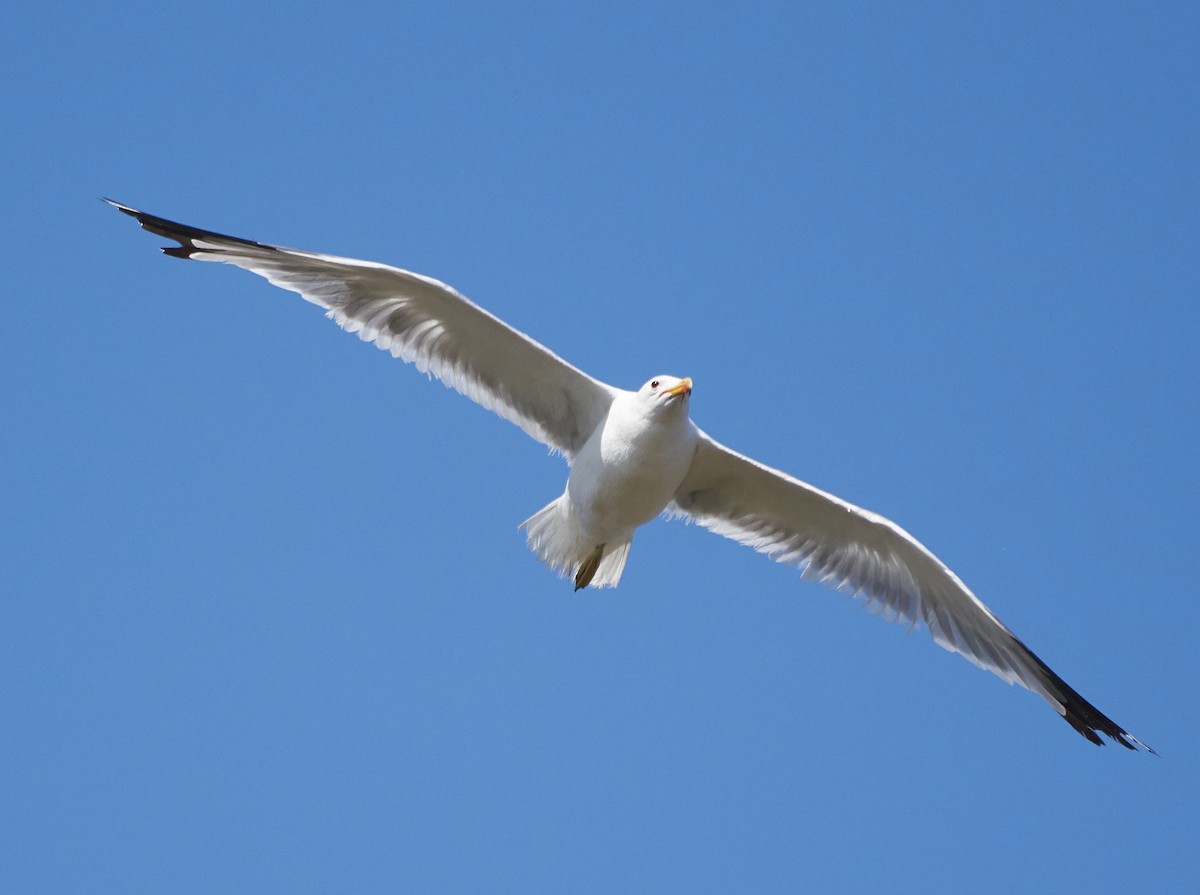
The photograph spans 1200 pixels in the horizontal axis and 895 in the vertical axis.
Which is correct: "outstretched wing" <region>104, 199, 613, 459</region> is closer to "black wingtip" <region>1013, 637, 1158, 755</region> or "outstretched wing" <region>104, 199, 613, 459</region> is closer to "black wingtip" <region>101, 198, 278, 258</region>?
"black wingtip" <region>101, 198, 278, 258</region>

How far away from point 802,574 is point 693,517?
83 centimetres

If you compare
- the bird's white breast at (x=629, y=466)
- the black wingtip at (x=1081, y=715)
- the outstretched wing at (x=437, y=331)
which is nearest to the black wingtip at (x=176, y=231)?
the outstretched wing at (x=437, y=331)

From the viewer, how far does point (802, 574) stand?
1058 centimetres

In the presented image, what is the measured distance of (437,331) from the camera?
9.84m

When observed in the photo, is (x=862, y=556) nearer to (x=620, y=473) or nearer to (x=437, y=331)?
(x=620, y=473)

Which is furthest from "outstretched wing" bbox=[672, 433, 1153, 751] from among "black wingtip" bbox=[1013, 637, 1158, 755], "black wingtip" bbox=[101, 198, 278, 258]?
"black wingtip" bbox=[101, 198, 278, 258]

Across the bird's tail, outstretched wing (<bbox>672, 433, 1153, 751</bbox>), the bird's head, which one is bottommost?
the bird's tail

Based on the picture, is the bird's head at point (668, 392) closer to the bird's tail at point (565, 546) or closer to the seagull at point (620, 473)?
the seagull at point (620, 473)

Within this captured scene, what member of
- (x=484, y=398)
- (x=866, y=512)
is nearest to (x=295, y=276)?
(x=484, y=398)

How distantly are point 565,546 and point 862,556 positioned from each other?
6.57 feet

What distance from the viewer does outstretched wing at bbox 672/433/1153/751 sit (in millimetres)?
10055

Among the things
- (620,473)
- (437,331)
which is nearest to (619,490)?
(620,473)

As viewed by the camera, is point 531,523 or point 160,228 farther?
point 531,523

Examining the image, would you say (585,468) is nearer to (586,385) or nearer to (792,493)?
(586,385)
